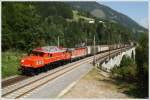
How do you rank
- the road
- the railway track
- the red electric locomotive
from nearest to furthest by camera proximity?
the railway track < the road < the red electric locomotive

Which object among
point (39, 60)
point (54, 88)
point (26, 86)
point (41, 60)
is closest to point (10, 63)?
point (41, 60)

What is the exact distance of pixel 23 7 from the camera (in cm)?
4734

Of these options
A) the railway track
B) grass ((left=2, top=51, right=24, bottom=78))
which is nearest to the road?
the railway track

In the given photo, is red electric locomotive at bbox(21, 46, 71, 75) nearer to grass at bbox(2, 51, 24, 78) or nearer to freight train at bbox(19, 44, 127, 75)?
freight train at bbox(19, 44, 127, 75)

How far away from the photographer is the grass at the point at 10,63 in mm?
29784

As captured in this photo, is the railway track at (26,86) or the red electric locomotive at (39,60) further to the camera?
the red electric locomotive at (39,60)

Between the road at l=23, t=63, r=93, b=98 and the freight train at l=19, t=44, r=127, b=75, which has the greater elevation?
the freight train at l=19, t=44, r=127, b=75

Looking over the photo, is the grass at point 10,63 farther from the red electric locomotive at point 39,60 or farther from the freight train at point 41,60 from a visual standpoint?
the red electric locomotive at point 39,60

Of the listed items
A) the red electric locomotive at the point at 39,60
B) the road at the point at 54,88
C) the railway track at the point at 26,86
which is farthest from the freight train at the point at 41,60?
the road at the point at 54,88

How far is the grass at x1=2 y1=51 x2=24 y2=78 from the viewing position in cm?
2978

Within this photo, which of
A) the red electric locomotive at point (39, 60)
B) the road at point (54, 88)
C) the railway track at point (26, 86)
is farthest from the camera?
the red electric locomotive at point (39, 60)

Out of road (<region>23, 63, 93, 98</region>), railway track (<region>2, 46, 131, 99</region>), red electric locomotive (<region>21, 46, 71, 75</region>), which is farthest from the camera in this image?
red electric locomotive (<region>21, 46, 71, 75</region>)

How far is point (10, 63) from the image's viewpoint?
3384cm

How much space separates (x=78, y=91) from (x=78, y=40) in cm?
4412
